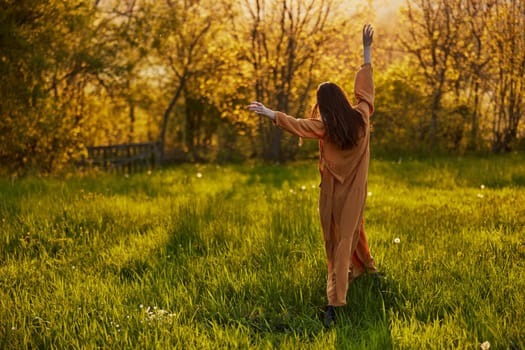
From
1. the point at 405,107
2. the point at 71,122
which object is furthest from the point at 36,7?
the point at 405,107

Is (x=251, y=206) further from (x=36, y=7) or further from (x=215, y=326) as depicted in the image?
(x=36, y=7)

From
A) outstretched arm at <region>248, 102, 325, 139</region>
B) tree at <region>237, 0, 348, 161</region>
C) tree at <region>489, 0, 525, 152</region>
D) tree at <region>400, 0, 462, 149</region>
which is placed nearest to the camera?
outstretched arm at <region>248, 102, 325, 139</region>

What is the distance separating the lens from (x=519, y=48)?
13828 millimetres

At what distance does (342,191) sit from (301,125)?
1.96ft

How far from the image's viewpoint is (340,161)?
3748 millimetres

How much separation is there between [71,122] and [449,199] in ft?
28.7

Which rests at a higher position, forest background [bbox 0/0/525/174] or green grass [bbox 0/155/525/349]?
forest background [bbox 0/0/525/174]

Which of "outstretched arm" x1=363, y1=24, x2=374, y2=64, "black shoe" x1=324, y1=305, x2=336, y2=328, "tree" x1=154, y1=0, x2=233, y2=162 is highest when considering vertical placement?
"tree" x1=154, y1=0, x2=233, y2=162

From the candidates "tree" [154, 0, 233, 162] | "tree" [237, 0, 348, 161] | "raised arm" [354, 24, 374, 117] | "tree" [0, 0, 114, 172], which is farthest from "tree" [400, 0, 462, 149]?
"raised arm" [354, 24, 374, 117]

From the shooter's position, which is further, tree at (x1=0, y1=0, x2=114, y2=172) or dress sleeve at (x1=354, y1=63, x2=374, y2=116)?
tree at (x1=0, y1=0, x2=114, y2=172)

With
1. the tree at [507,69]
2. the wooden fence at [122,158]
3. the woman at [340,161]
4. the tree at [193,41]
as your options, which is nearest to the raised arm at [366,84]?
the woman at [340,161]

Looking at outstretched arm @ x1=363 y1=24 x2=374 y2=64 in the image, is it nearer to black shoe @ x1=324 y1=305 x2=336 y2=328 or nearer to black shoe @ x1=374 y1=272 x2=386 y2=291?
black shoe @ x1=374 y1=272 x2=386 y2=291

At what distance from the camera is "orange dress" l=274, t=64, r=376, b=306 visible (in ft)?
12.0

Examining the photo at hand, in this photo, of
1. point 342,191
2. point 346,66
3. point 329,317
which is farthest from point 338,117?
point 346,66
